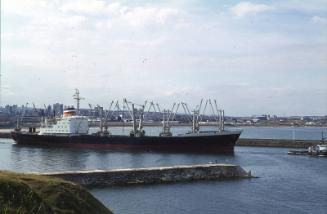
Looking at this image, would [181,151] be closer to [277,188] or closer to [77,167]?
[77,167]

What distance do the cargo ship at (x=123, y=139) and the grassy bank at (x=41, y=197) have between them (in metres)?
46.8

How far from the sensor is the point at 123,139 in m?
64.1

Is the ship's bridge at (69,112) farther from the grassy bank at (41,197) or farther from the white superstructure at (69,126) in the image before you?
the grassy bank at (41,197)

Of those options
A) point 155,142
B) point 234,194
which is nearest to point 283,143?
point 155,142

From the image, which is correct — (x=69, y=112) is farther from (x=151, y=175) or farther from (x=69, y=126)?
(x=151, y=175)

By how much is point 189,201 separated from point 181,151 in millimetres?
35674

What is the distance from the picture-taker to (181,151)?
60375 mm

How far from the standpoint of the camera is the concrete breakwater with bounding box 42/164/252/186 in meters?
28.8

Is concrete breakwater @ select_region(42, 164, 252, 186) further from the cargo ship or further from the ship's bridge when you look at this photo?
the ship's bridge

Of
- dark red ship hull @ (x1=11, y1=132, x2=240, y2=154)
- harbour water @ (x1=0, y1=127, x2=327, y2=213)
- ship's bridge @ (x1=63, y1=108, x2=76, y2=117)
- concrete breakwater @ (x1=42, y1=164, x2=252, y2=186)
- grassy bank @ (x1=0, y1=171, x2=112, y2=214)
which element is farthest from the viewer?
ship's bridge @ (x1=63, y1=108, x2=76, y2=117)

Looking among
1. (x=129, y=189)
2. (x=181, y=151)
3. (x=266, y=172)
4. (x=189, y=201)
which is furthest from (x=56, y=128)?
(x=189, y=201)

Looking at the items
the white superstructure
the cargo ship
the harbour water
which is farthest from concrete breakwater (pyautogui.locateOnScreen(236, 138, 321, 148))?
the harbour water

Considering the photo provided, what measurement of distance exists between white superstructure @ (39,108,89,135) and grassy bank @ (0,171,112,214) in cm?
5679

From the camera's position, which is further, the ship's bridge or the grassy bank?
the ship's bridge
